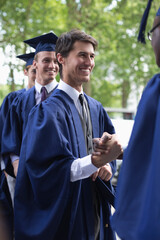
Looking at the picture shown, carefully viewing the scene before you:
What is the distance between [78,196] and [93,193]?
9.0 inches

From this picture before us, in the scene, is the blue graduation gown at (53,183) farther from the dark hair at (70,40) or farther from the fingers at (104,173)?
the dark hair at (70,40)

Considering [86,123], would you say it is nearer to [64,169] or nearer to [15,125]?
[64,169]

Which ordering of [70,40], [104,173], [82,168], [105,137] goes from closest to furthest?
[105,137] → [82,168] → [104,173] → [70,40]

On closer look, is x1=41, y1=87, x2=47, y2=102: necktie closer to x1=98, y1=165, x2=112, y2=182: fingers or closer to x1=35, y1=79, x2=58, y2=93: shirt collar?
x1=35, y1=79, x2=58, y2=93: shirt collar

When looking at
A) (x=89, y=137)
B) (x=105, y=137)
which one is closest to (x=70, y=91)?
(x=89, y=137)

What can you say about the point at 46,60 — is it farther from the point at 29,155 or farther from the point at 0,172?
the point at 29,155

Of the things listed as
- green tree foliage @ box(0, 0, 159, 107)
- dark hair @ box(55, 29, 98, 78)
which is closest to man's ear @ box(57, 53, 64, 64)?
dark hair @ box(55, 29, 98, 78)

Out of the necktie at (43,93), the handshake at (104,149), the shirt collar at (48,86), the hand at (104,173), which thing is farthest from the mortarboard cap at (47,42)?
the handshake at (104,149)

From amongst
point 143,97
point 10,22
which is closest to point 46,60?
point 143,97

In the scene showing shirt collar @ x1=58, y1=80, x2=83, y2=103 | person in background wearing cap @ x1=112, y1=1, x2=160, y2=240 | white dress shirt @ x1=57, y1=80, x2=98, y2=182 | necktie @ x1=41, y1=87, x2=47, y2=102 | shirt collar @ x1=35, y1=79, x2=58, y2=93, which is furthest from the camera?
shirt collar @ x1=35, y1=79, x2=58, y2=93

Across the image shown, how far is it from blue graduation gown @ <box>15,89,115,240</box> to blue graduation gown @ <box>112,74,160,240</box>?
0.72 m

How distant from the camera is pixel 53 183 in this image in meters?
2.19

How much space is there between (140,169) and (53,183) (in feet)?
2.93

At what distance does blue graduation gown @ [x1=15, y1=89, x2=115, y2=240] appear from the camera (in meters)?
2.18
